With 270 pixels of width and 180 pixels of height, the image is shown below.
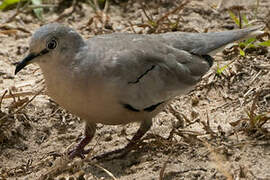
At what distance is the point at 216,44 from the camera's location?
4543 mm

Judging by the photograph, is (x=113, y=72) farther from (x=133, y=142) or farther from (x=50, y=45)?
(x=133, y=142)

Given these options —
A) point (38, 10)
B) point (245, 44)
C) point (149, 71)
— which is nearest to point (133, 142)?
point (149, 71)

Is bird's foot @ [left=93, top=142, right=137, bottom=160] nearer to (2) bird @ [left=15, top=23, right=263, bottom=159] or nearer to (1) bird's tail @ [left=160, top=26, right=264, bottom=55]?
(2) bird @ [left=15, top=23, right=263, bottom=159]

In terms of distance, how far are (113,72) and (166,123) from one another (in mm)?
1000

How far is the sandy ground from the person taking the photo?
3.69 m

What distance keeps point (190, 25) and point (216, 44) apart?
135 centimetres

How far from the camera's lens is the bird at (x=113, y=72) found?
A: 3.66 meters

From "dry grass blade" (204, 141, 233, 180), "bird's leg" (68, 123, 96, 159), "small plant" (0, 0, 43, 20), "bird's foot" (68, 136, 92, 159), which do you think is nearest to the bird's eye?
"bird's leg" (68, 123, 96, 159)

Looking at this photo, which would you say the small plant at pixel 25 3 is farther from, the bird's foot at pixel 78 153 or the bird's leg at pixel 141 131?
the bird's leg at pixel 141 131

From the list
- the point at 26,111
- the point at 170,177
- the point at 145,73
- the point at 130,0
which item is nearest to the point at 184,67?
the point at 145,73

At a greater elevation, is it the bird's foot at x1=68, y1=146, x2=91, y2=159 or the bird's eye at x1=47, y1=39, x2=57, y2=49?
the bird's eye at x1=47, y1=39, x2=57, y2=49

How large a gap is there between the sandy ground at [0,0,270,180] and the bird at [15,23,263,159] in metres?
0.27

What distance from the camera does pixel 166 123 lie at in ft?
14.9

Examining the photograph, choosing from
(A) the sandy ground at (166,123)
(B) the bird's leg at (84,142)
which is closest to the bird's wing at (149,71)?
(A) the sandy ground at (166,123)
